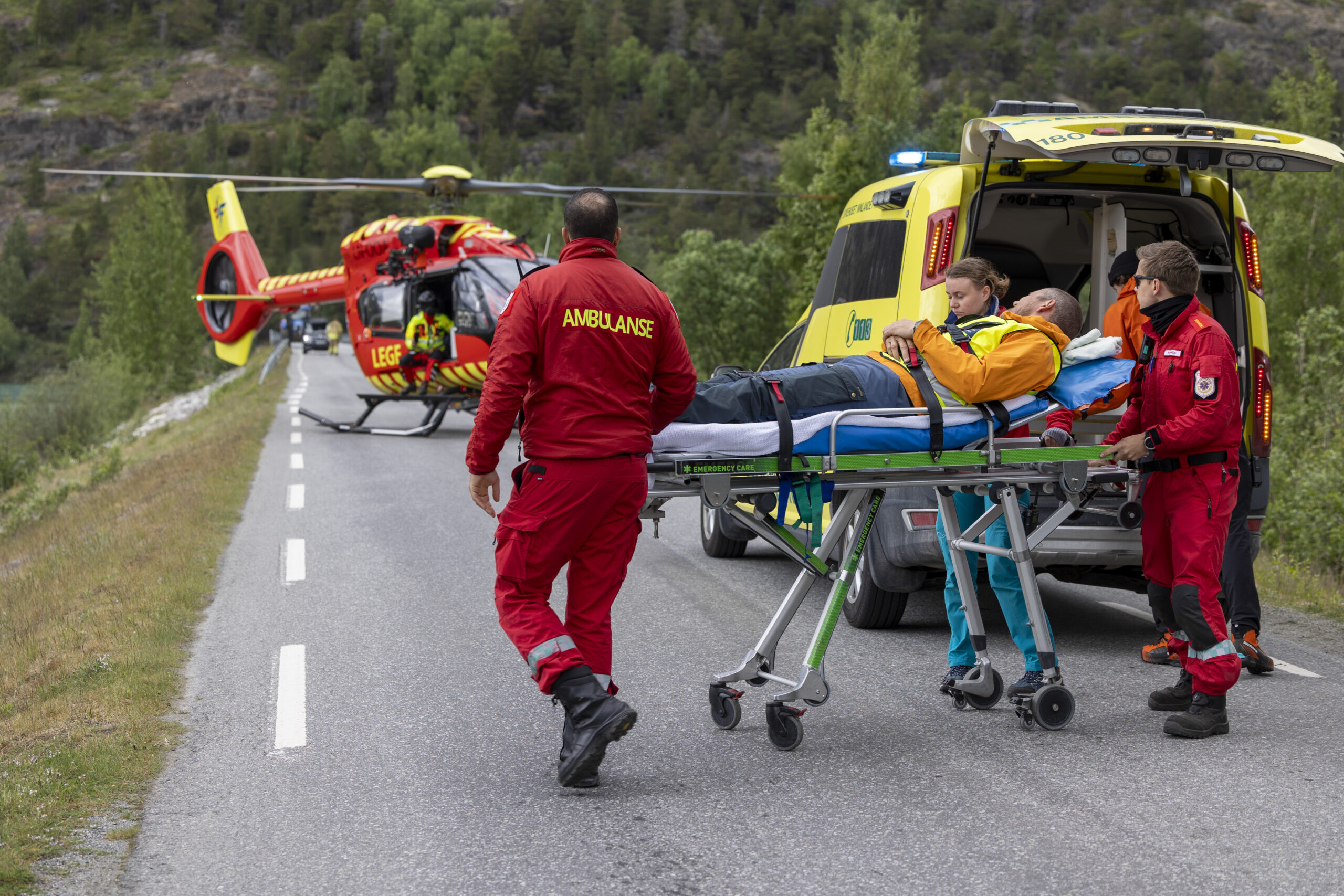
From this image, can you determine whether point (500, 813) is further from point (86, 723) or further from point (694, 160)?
point (694, 160)

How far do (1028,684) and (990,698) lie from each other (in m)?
0.20

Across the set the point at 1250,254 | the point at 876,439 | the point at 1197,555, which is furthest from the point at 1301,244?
the point at 876,439

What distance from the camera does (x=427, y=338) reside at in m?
18.0

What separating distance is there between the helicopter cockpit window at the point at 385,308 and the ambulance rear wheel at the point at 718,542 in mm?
10511

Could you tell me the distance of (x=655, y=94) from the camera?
178750 millimetres

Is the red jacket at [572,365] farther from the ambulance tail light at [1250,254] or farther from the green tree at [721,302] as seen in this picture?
the green tree at [721,302]

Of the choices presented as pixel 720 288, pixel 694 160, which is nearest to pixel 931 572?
pixel 720 288

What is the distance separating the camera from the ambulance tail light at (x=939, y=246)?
639cm

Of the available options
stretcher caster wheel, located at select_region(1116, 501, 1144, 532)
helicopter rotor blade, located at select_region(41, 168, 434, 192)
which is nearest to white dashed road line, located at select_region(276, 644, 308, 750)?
stretcher caster wheel, located at select_region(1116, 501, 1144, 532)

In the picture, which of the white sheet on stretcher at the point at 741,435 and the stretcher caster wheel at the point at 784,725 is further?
the stretcher caster wheel at the point at 784,725

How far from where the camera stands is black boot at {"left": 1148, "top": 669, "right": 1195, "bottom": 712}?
17.1 ft

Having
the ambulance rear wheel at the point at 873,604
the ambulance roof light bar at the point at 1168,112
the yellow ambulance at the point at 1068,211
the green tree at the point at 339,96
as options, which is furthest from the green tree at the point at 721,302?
the green tree at the point at 339,96

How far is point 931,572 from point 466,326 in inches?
483

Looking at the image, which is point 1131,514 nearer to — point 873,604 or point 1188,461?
point 1188,461
